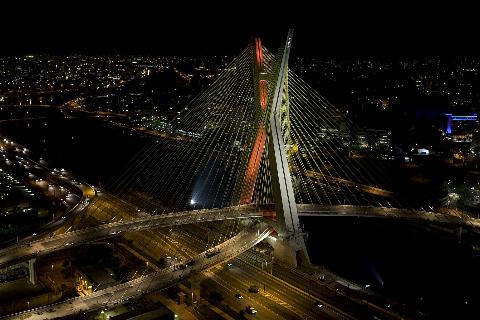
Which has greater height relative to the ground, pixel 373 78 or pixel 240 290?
pixel 373 78

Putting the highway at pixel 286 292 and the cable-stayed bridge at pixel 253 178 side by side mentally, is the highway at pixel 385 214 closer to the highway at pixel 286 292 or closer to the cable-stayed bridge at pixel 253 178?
the cable-stayed bridge at pixel 253 178

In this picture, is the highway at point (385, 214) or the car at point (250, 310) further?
the highway at point (385, 214)

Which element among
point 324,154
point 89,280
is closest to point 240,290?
point 89,280

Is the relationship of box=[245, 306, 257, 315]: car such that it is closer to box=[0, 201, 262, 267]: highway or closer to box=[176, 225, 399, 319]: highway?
box=[176, 225, 399, 319]: highway

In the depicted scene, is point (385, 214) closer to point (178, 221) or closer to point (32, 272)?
point (178, 221)

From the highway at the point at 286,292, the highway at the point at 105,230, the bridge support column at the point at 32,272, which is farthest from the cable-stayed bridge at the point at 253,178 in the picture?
the highway at the point at 286,292

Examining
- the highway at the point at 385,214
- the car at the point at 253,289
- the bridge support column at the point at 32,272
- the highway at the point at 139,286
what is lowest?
the bridge support column at the point at 32,272

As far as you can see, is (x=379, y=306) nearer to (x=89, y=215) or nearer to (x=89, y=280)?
(x=89, y=280)
